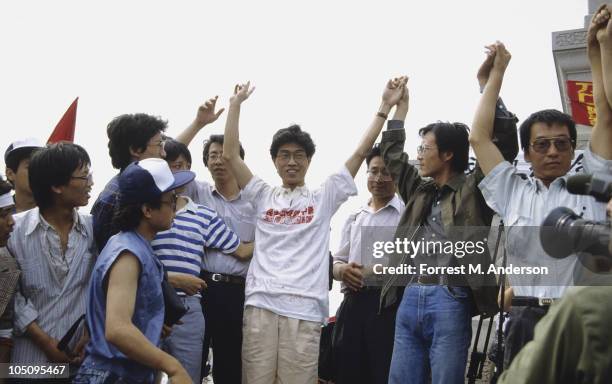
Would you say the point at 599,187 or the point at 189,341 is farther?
the point at 189,341

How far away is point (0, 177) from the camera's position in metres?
3.39

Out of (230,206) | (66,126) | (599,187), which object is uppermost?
(66,126)

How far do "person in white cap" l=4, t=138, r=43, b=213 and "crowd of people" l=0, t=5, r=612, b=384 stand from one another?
0.05ft

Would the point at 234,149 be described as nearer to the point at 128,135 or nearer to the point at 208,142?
the point at 208,142

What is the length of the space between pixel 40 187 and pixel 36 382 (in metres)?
1.00

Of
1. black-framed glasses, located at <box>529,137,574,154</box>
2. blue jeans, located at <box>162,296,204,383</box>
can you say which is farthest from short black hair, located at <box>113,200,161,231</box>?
black-framed glasses, located at <box>529,137,574,154</box>

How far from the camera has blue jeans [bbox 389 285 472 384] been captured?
11.7 ft

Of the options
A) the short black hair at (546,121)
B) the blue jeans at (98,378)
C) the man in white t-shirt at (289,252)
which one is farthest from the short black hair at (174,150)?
the short black hair at (546,121)

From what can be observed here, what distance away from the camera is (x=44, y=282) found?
10.8 feet

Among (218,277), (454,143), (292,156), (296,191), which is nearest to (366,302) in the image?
(296,191)

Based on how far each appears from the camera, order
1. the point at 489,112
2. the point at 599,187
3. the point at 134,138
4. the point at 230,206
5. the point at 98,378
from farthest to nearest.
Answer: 1. the point at 230,206
2. the point at 134,138
3. the point at 489,112
4. the point at 98,378
5. the point at 599,187

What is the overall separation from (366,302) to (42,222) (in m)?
2.22

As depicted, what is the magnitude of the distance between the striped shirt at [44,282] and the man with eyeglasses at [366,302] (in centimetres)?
187

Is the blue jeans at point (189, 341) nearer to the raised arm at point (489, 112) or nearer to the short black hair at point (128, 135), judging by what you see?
the short black hair at point (128, 135)
